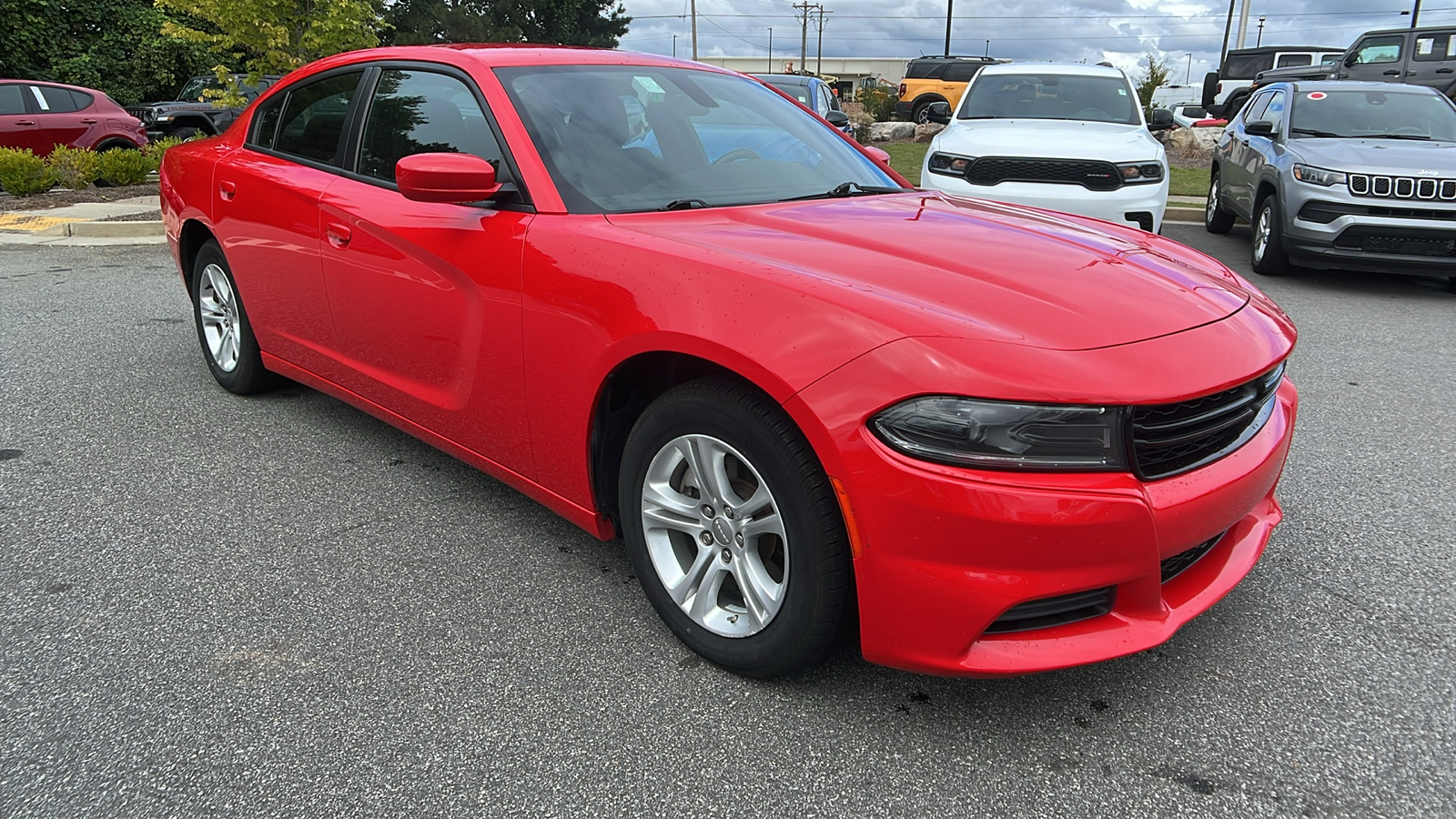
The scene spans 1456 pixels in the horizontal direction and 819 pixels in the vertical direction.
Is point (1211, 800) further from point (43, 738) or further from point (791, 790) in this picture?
point (43, 738)

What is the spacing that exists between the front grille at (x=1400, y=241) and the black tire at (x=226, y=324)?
743cm

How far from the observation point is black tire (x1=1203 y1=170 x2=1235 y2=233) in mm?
10094

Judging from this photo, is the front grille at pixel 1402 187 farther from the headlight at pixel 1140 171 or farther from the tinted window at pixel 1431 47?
the tinted window at pixel 1431 47

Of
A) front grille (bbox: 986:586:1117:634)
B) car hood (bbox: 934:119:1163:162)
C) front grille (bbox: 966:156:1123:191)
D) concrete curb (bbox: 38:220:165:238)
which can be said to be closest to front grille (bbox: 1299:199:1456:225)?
car hood (bbox: 934:119:1163:162)

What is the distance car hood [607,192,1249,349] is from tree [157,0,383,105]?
416 inches

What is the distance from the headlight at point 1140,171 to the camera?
23.6 ft

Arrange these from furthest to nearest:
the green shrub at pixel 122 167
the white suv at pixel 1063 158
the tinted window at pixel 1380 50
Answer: the tinted window at pixel 1380 50 < the green shrub at pixel 122 167 < the white suv at pixel 1063 158

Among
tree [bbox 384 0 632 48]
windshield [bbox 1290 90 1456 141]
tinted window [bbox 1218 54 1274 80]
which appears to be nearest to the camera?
windshield [bbox 1290 90 1456 141]

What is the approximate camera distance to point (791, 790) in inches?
78.8

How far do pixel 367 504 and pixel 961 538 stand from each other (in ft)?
7.56

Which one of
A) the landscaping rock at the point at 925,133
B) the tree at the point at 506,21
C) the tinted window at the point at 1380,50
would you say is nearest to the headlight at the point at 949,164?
the tinted window at the point at 1380,50

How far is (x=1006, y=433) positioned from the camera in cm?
187

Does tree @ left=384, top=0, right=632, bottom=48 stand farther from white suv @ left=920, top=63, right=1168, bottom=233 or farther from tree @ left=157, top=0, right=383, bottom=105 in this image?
white suv @ left=920, top=63, right=1168, bottom=233

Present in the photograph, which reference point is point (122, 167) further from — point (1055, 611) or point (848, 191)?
point (1055, 611)
